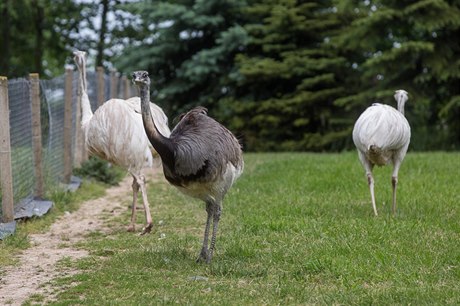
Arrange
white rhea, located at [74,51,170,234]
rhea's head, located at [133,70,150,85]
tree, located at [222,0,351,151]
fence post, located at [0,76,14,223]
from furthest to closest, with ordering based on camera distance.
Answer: tree, located at [222,0,351,151] < white rhea, located at [74,51,170,234] < fence post, located at [0,76,14,223] < rhea's head, located at [133,70,150,85]

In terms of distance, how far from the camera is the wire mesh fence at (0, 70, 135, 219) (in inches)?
372

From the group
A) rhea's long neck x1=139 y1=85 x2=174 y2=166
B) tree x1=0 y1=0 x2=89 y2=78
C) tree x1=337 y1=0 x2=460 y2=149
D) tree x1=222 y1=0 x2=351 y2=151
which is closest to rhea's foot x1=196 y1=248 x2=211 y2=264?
rhea's long neck x1=139 y1=85 x2=174 y2=166

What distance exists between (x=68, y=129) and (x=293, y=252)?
19.3 feet

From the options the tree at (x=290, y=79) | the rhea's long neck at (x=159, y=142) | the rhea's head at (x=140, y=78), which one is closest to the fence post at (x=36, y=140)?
the rhea's head at (x=140, y=78)

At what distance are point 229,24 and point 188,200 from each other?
11536mm

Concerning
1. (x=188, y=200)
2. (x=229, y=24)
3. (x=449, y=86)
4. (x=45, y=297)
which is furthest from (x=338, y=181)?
(x=229, y=24)

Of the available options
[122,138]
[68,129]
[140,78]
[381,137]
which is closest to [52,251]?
[122,138]

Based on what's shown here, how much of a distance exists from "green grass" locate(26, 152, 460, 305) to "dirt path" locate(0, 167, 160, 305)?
0.21 meters

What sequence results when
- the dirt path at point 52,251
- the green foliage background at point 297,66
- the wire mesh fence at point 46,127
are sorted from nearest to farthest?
the dirt path at point 52,251, the wire mesh fence at point 46,127, the green foliage background at point 297,66

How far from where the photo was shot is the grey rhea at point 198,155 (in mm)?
6266

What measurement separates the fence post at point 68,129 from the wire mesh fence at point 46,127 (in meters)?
0.02

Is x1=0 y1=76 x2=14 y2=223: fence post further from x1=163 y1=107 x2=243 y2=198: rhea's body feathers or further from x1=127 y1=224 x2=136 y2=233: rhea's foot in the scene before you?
x1=163 y1=107 x2=243 y2=198: rhea's body feathers

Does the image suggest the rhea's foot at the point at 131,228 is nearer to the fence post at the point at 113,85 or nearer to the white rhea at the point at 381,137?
the white rhea at the point at 381,137

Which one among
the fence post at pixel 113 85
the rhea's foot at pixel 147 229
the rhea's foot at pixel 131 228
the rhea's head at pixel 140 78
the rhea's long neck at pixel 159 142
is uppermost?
the rhea's head at pixel 140 78
